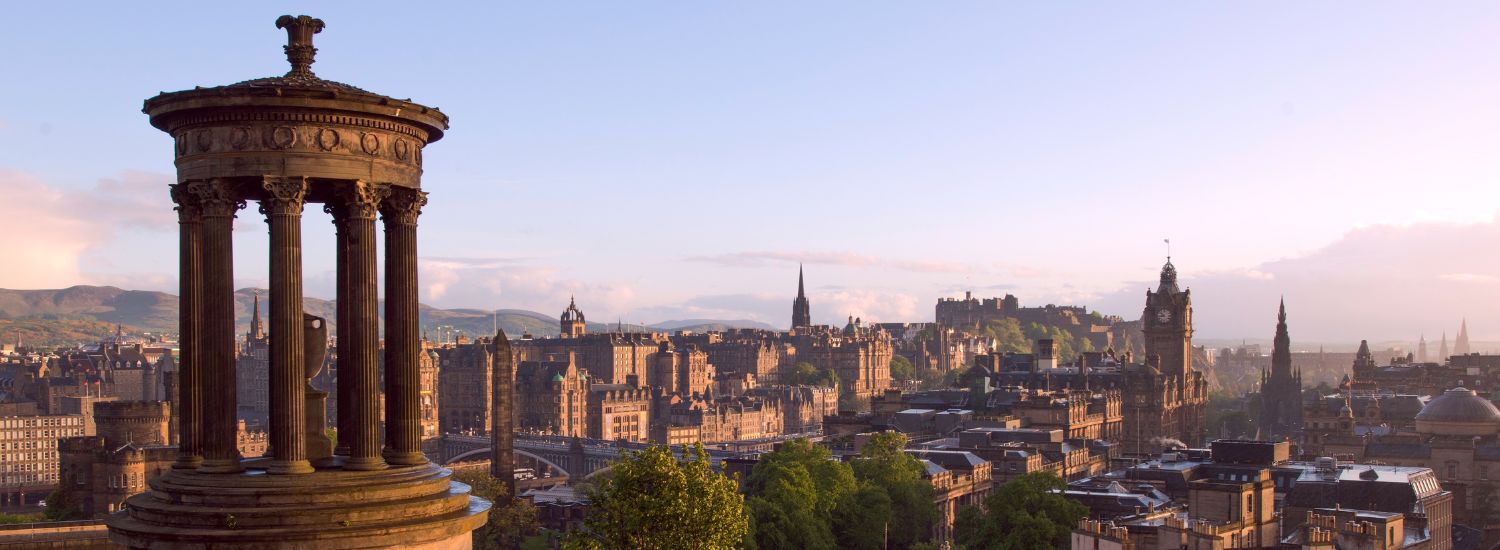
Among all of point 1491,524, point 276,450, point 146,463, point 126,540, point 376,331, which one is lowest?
point 1491,524

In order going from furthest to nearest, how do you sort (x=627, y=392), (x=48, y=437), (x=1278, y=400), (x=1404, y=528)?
(x=627, y=392) < (x=1278, y=400) < (x=48, y=437) < (x=1404, y=528)

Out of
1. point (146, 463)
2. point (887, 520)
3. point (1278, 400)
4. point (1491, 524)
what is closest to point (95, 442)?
point (146, 463)

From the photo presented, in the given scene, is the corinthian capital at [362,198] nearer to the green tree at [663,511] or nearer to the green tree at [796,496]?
the green tree at [663,511]

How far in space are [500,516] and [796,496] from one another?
56.4 ft

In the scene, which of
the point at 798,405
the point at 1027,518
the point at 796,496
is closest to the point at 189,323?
the point at 1027,518

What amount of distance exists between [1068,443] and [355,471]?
296 ft

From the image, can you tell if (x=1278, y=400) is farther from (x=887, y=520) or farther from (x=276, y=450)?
(x=276, y=450)

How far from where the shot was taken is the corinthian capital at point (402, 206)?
16.7 metres

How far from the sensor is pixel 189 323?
639 inches

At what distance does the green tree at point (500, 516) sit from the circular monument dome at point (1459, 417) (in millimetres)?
62618

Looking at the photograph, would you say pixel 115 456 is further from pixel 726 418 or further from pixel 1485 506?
pixel 726 418

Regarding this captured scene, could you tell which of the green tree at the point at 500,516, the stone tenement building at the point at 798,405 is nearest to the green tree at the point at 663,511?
A: the green tree at the point at 500,516

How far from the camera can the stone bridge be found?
128375mm

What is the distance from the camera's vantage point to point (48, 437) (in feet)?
446
